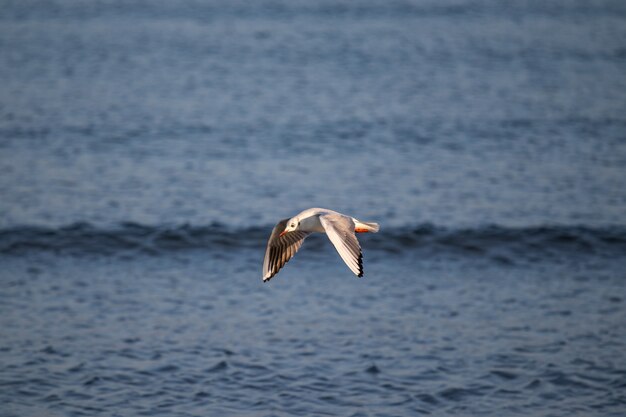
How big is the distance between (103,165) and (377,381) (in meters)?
11.4

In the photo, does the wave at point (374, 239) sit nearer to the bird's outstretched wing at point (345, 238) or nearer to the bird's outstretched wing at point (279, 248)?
the bird's outstretched wing at point (279, 248)

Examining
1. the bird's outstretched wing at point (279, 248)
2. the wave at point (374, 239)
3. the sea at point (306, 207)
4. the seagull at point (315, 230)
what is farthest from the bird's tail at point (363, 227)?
the wave at point (374, 239)

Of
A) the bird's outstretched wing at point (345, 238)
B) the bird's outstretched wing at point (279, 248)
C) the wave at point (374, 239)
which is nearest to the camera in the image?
the bird's outstretched wing at point (345, 238)

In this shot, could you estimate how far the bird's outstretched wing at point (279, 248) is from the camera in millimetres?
10680

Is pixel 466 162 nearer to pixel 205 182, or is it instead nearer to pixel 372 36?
pixel 205 182

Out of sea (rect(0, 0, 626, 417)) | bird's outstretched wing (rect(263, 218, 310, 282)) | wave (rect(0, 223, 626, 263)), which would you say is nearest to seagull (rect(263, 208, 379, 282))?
bird's outstretched wing (rect(263, 218, 310, 282))

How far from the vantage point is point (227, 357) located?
12.7 meters

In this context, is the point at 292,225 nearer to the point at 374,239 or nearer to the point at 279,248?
the point at 279,248

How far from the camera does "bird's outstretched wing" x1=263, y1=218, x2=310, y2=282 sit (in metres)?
10.7

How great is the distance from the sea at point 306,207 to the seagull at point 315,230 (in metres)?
1.91

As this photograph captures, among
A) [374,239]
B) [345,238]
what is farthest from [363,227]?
[374,239]

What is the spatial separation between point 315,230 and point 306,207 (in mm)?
8396

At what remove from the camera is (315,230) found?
34.8 ft

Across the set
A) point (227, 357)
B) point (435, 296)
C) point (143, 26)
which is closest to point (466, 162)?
point (435, 296)
